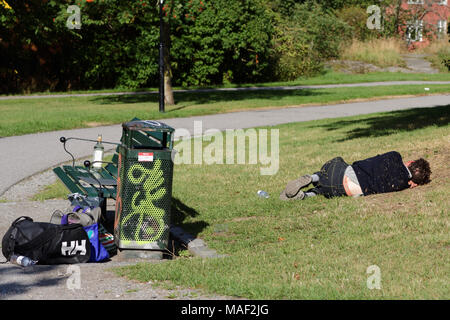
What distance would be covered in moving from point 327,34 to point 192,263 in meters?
32.1

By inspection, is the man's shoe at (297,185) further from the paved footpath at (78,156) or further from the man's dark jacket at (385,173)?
the paved footpath at (78,156)

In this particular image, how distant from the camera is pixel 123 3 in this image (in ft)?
70.5

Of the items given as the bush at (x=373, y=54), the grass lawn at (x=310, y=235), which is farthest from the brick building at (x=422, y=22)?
the grass lawn at (x=310, y=235)

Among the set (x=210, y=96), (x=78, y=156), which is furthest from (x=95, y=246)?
(x=210, y=96)

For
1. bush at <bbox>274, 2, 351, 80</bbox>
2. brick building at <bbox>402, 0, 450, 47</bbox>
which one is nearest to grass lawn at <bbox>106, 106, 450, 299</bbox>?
bush at <bbox>274, 2, 351, 80</bbox>

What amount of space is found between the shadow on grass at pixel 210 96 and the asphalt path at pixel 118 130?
2.82 metres

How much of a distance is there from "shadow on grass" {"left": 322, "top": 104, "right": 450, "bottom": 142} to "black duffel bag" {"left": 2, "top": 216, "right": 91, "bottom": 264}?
327 inches

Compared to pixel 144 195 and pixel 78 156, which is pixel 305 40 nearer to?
pixel 78 156

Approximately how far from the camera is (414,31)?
44812 mm

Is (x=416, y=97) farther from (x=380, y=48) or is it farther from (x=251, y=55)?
(x=380, y=48)

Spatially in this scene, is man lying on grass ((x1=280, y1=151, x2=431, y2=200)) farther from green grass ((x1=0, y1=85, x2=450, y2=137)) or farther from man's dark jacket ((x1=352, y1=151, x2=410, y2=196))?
green grass ((x1=0, y1=85, x2=450, y2=137))

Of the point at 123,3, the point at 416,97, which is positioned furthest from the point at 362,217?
the point at 416,97

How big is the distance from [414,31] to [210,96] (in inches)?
940

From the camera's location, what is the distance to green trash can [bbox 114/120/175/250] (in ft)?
22.7
